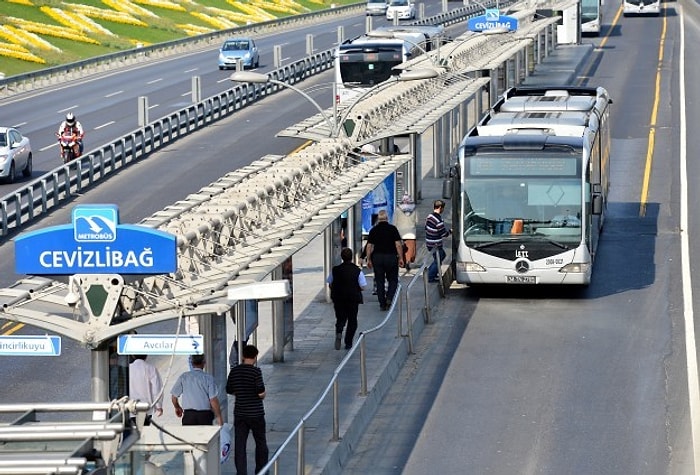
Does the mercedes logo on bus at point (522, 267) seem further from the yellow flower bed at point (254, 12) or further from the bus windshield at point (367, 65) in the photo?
the yellow flower bed at point (254, 12)

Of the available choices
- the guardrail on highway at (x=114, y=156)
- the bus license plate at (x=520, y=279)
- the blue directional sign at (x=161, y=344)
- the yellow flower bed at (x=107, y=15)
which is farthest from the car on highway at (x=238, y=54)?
the blue directional sign at (x=161, y=344)

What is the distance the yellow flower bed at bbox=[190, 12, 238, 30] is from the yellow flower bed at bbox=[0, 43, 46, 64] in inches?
1091

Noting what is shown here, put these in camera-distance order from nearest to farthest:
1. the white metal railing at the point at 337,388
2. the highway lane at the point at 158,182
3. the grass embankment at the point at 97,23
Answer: the white metal railing at the point at 337,388, the highway lane at the point at 158,182, the grass embankment at the point at 97,23

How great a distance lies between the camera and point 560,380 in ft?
77.6

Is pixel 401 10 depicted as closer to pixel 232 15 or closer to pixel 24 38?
pixel 232 15

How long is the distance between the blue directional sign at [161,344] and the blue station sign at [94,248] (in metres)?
0.77

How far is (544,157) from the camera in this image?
96.4ft

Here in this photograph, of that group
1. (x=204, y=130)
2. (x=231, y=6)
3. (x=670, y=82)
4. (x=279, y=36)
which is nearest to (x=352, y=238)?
(x=204, y=130)

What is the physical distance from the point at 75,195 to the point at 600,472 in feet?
85.1

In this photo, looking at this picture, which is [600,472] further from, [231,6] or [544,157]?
[231,6]

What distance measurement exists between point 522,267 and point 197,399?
43.1ft

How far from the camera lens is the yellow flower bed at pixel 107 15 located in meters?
102

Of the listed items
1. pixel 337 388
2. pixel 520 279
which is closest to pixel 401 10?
pixel 520 279

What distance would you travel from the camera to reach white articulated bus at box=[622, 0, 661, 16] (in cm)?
10556
